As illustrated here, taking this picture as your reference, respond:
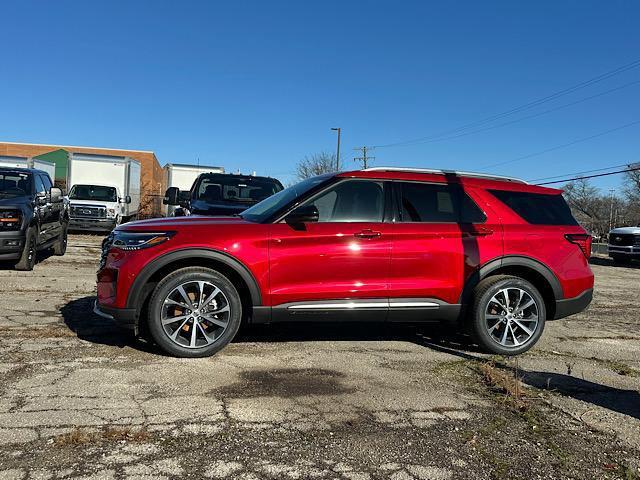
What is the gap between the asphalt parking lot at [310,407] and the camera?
287cm

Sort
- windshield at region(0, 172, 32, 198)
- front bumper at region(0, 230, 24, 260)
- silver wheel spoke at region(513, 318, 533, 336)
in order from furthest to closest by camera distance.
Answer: windshield at region(0, 172, 32, 198) → front bumper at region(0, 230, 24, 260) → silver wheel spoke at region(513, 318, 533, 336)

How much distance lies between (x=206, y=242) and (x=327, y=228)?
1.09 metres

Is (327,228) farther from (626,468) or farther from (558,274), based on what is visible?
(626,468)

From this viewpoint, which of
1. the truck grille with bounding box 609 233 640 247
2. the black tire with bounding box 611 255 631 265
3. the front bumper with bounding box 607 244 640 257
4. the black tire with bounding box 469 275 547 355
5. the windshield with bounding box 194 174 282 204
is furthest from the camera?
the black tire with bounding box 611 255 631 265

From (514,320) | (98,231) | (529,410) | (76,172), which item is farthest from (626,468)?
(76,172)

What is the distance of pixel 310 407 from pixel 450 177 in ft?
9.36

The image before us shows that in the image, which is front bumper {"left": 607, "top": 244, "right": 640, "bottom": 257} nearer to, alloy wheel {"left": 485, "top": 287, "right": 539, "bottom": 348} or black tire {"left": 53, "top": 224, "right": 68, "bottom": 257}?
alloy wheel {"left": 485, "top": 287, "right": 539, "bottom": 348}

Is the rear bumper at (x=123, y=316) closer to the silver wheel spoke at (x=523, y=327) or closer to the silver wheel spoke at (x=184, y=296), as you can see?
the silver wheel spoke at (x=184, y=296)

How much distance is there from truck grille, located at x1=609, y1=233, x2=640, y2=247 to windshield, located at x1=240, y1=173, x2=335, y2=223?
1699 centimetres

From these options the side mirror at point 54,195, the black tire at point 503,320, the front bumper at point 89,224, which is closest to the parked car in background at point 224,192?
the side mirror at point 54,195

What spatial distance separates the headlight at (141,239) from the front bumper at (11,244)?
4.90 metres

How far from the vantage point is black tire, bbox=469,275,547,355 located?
5.12 metres

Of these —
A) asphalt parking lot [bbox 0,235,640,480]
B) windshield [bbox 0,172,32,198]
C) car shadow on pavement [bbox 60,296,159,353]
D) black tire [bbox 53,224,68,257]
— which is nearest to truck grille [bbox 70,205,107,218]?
black tire [bbox 53,224,68,257]

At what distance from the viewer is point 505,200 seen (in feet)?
17.6
